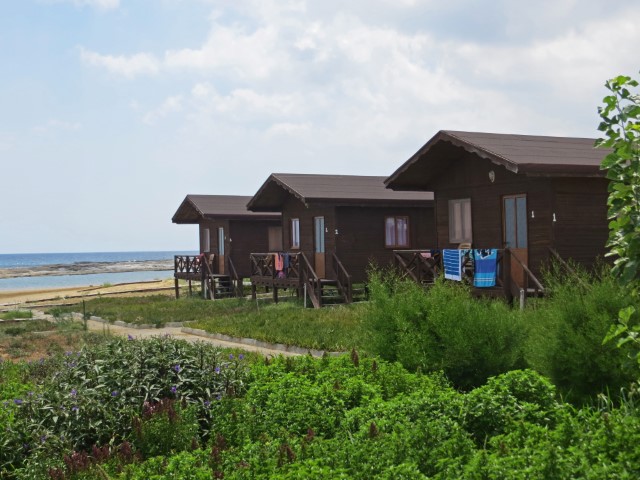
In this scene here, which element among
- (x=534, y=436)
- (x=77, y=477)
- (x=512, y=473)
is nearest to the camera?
(x=512, y=473)

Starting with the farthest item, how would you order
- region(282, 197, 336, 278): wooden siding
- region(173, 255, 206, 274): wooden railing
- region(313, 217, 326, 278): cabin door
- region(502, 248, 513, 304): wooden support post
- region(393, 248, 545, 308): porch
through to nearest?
region(173, 255, 206, 274): wooden railing, region(313, 217, 326, 278): cabin door, region(282, 197, 336, 278): wooden siding, region(502, 248, 513, 304): wooden support post, region(393, 248, 545, 308): porch

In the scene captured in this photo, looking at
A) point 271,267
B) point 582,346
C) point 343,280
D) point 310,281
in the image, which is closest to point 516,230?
point 343,280

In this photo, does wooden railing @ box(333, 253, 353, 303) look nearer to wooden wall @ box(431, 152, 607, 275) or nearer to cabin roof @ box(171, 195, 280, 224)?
wooden wall @ box(431, 152, 607, 275)

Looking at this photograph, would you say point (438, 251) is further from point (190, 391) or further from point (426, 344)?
point (190, 391)

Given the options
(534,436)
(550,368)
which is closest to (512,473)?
(534,436)

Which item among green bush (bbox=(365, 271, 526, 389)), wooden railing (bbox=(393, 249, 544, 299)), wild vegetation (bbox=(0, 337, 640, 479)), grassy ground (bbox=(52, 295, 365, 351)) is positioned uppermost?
wooden railing (bbox=(393, 249, 544, 299))

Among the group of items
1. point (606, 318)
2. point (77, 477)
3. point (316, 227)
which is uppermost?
point (316, 227)

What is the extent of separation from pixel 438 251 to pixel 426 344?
1171 cm

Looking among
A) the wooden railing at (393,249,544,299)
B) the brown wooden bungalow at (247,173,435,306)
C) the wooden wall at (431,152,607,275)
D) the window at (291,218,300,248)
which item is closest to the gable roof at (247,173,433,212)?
the brown wooden bungalow at (247,173,435,306)

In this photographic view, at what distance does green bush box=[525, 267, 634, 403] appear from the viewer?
8.01m

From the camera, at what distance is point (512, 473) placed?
181 inches

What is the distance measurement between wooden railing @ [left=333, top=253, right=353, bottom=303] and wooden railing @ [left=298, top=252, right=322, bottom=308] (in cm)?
76

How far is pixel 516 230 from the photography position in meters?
18.8

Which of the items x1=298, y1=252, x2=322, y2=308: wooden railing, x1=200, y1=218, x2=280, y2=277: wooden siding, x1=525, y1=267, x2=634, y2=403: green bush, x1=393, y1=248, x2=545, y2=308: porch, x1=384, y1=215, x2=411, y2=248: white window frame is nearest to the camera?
x1=525, y1=267, x2=634, y2=403: green bush
